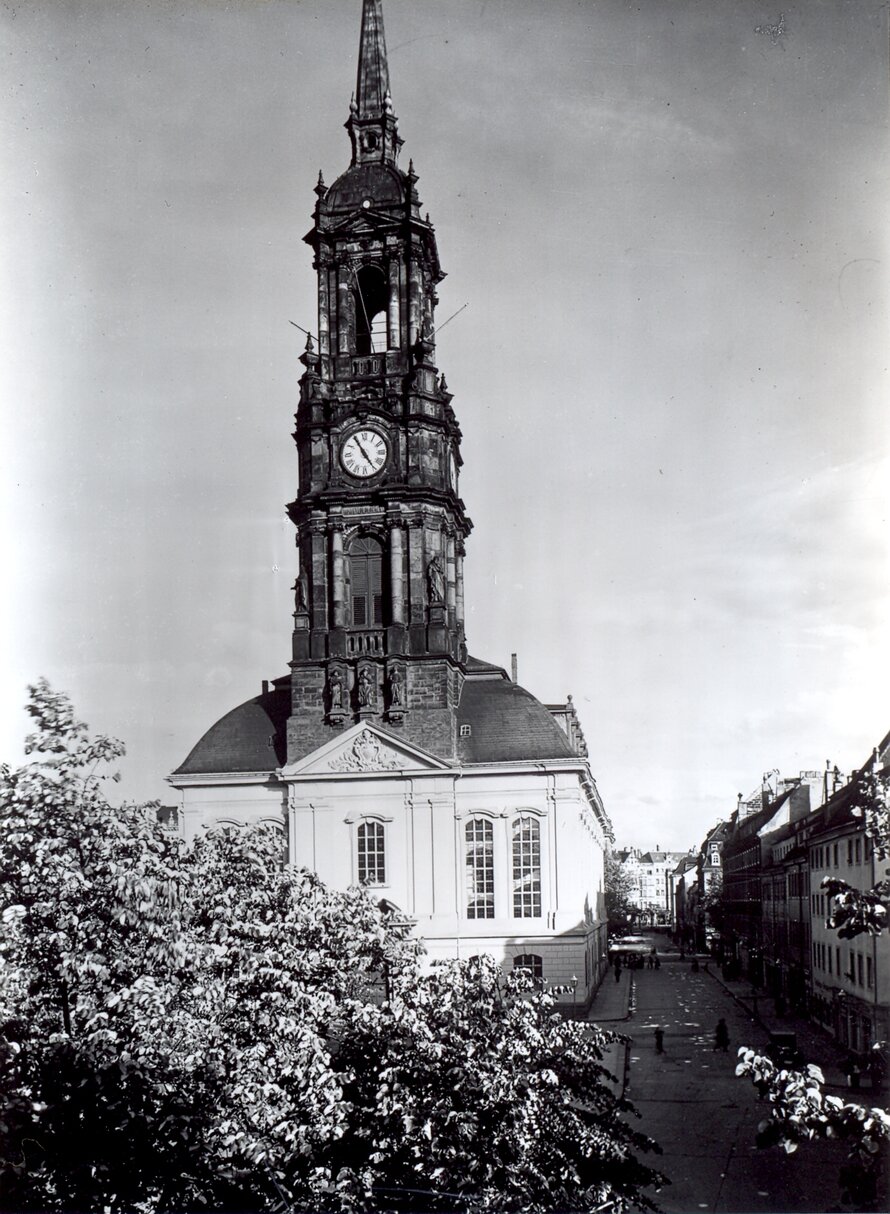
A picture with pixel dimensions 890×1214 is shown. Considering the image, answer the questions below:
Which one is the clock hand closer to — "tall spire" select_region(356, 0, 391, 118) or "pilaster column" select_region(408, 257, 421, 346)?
"pilaster column" select_region(408, 257, 421, 346)

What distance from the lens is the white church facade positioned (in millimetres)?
50625

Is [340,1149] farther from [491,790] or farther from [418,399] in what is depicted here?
[418,399]

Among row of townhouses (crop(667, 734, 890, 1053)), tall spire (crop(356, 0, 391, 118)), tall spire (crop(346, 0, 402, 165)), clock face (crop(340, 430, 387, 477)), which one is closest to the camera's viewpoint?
row of townhouses (crop(667, 734, 890, 1053))

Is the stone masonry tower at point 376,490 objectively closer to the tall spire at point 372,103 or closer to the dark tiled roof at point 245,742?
the tall spire at point 372,103

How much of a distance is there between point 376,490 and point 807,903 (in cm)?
2724

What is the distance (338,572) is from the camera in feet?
172

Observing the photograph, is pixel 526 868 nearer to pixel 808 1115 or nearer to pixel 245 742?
pixel 245 742

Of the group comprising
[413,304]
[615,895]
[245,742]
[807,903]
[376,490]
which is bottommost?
[615,895]

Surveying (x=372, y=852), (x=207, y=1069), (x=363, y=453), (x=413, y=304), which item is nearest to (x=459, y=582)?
(x=363, y=453)

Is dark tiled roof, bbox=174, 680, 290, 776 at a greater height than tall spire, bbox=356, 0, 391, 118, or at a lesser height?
lesser

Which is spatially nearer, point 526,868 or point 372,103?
point 526,868

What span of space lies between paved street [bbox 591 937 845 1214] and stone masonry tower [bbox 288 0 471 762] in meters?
15.1

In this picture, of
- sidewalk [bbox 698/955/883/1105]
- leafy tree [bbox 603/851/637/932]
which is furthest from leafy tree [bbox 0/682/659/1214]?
leafy tree [bbox 603/851/637/932]

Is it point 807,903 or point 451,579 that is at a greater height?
point 451,579
